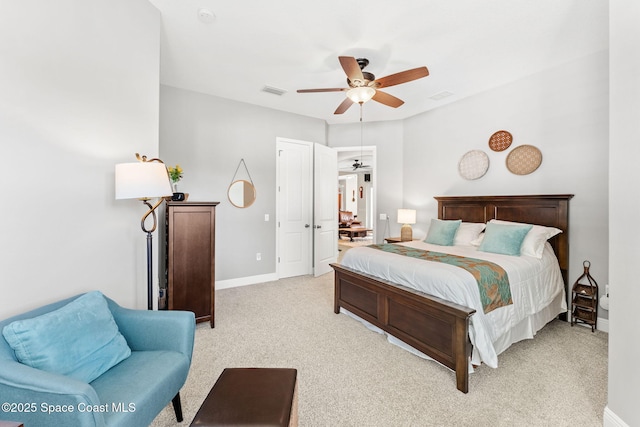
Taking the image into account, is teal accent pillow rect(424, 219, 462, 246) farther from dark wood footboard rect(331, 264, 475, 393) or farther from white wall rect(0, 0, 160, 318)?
white wall rect(0, 0, 160, 318)

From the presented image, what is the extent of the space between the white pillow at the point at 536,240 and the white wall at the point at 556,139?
365 millimetres

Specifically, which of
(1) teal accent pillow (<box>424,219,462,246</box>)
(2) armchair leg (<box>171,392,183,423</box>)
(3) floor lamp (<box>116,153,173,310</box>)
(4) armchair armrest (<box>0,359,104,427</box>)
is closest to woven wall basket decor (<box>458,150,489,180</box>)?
(1) teal accent pillow (<box>424,219,462,246</box>)

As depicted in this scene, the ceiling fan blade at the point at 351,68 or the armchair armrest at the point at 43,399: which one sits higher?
the ceiling fan blade at the point at 351,68

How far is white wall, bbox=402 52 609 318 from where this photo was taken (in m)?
2.96

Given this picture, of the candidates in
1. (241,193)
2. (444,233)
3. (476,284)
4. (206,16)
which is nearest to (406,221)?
(444,233)

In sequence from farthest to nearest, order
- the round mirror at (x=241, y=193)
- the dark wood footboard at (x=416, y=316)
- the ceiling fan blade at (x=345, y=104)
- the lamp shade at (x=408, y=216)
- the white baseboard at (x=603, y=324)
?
the lamp shade at (x=408, y=216) < the round mirror at (x=241, y=193) < the ceiling fan blade at (x=345, y=104) < the white baseboard at (x=603, y=324) < the dark wood footboard at (x=416, y=316)

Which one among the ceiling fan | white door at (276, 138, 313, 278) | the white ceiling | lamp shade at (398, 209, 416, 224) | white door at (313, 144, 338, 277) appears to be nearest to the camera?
the white ceiling

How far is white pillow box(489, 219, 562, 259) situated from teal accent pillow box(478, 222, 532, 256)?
0.26ft

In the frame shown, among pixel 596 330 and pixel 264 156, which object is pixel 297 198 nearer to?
pixel 264 156

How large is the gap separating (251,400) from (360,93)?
9.21 feet

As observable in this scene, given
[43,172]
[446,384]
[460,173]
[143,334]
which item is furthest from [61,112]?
[460,173]

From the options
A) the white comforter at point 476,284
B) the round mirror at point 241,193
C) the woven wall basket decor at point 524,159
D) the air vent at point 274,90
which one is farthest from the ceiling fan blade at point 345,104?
the woven wall basket decor at point 524,159

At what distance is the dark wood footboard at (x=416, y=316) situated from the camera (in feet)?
6.54

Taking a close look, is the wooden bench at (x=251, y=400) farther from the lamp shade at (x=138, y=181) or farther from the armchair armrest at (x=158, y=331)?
the lamp shade at (x=138, y=181)
